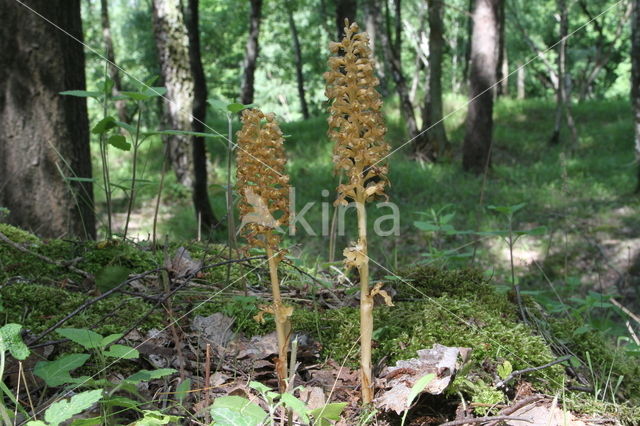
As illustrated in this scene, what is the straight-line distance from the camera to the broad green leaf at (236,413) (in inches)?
46.7

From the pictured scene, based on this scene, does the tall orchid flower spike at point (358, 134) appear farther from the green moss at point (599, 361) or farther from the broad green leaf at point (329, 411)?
the green moss at point (599, 361)

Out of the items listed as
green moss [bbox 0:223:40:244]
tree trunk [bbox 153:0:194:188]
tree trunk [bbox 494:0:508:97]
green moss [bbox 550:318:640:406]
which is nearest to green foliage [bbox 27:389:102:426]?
green moss [bbox 550:318:640:406]

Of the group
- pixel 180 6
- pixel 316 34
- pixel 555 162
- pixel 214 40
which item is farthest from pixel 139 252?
pixel 316 34

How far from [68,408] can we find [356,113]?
920mm

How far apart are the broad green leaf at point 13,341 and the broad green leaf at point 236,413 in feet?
1.44

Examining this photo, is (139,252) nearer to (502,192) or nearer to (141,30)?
(502,192)

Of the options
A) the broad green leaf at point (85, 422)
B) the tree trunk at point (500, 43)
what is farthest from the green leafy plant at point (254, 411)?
the tree trunk at point (500, 43)

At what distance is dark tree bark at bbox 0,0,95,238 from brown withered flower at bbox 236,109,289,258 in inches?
93.3

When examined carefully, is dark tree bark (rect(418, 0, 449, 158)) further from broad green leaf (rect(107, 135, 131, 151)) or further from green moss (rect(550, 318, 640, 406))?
broad green leaf (rect(107, 135, 131, 151))

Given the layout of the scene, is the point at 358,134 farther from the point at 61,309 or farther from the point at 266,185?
the point at 61,309

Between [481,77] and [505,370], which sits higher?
[481,77]

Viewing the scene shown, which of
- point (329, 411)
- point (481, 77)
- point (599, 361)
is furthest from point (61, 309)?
point (481, 77)

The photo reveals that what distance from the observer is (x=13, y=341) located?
1264 mm

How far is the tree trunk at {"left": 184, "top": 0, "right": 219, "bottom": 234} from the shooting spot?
23.4 feet
